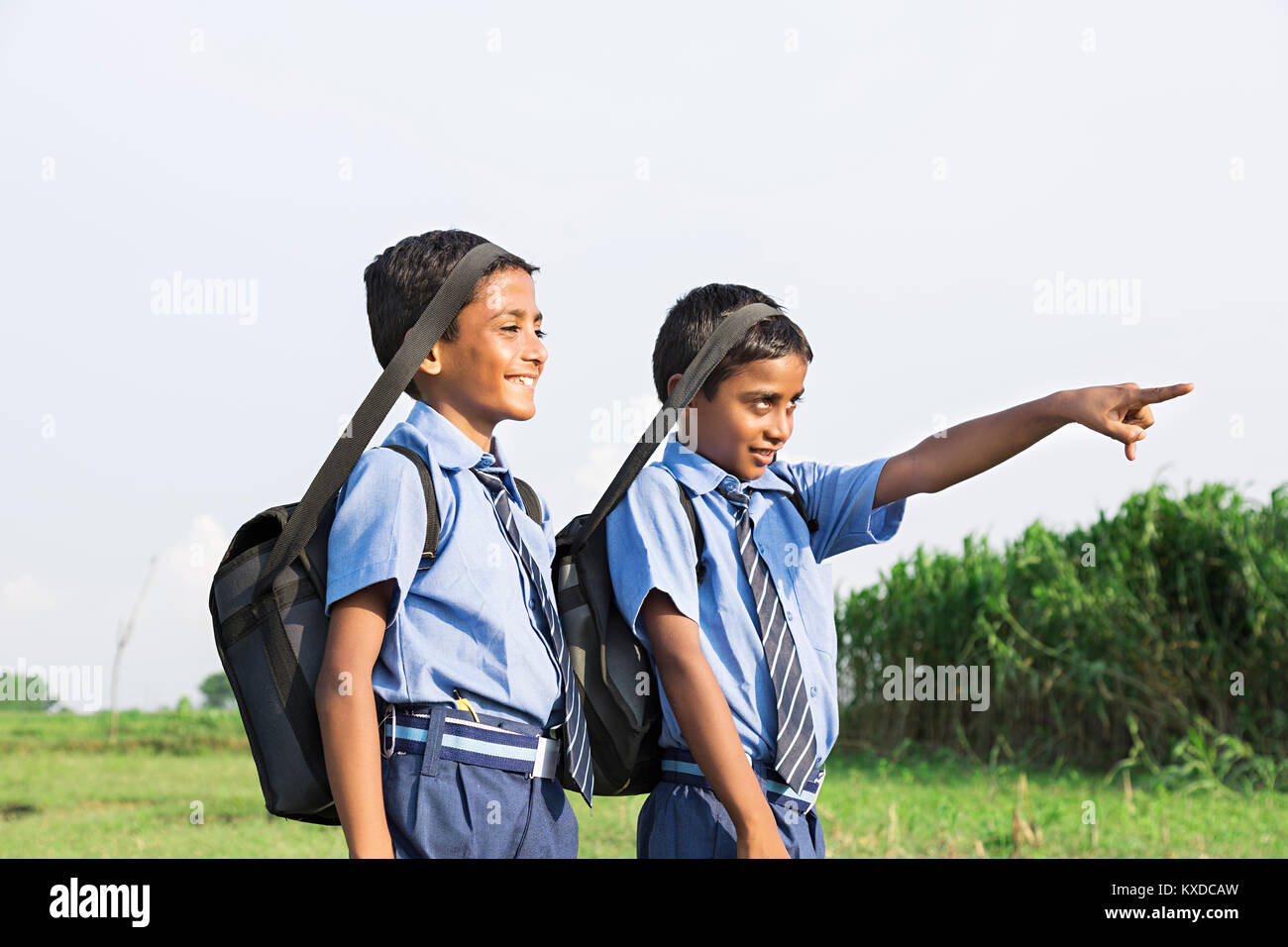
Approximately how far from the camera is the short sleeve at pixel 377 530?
1.87 meters

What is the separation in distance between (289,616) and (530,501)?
1.64 ft

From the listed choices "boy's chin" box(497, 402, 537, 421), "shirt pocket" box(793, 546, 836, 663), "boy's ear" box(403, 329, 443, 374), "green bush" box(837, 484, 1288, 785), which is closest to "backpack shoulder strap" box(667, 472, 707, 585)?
"shirt pocket" box(793, 546, 836, 663)

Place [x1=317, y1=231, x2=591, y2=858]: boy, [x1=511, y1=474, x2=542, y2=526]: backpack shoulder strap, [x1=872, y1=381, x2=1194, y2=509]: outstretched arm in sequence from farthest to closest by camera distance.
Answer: [x1=511, y1=474, x2=542, y2=526]: backpack shoulder strap, [x1=872, y1=381, x2=1194, y2=509]: outstretched arm, [x1=317, y1=231, x2=591, y2=858]: boy

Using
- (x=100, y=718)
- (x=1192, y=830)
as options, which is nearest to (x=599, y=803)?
(x=1192, y=830)

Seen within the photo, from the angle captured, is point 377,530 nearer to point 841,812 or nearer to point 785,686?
point 785,686

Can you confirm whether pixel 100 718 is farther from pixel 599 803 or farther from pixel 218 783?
pixel 599 803

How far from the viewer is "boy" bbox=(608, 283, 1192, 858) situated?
6.86 ft

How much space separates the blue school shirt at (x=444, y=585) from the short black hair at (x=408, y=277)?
232mm

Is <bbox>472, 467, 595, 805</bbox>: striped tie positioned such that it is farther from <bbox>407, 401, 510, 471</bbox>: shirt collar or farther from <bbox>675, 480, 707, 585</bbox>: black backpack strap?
<bbox>675, 480, 707, 585</bbox>: black backpack strap

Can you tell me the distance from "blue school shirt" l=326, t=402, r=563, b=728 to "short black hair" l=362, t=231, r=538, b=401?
0.23 m

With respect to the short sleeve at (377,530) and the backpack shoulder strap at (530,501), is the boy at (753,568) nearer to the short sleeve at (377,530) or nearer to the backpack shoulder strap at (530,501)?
the backpack shoulder strap at (530,501)

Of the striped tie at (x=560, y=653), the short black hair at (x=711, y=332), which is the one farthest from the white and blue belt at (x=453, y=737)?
the short black hair at (x=711, y=332)
